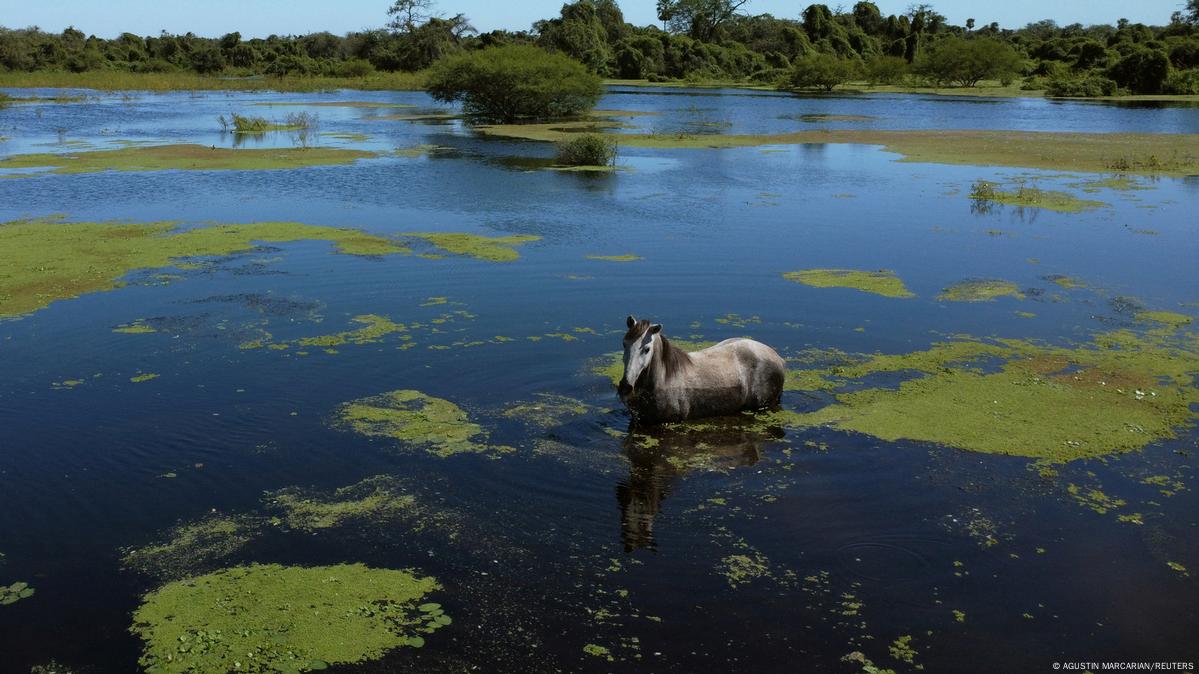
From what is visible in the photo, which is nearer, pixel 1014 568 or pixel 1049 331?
pixel 1014 568

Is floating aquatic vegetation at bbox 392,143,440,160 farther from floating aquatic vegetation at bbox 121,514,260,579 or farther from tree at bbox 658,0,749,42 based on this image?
tree at bbox 658,0,749,42

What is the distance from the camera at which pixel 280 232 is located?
18938 mm

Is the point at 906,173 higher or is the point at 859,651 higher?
the point at 906,173

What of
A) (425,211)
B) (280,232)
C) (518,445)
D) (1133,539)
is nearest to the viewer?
(1133,539)

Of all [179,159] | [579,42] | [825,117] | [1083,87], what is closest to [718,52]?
[579,42]

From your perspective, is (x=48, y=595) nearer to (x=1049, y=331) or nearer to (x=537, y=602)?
(x=537, y=602)

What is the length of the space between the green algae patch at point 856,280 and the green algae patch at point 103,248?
24.4 ft

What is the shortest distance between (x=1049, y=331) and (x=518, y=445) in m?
7.98

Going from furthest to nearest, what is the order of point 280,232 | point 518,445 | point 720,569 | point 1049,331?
1. point 280,232
2. point 1049,331
3. point 518,445
4. point 720,569

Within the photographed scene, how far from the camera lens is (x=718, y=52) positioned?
100875mm

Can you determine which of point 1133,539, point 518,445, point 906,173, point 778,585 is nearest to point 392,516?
point 518,445

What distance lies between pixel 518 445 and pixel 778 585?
3.21 meters

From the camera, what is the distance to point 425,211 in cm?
2192

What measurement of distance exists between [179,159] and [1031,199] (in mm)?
25657
